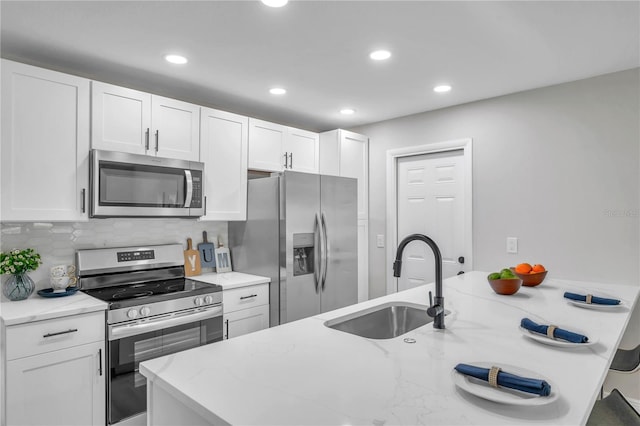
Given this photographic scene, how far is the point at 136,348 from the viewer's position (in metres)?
2.32

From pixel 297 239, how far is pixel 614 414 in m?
2.17

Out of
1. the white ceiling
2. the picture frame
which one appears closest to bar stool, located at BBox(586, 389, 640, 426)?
the white ceiling

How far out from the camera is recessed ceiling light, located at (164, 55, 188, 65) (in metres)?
2.46

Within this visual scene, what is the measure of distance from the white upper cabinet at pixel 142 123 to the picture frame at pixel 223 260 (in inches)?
35.5

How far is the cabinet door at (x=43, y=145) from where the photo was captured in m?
2.15

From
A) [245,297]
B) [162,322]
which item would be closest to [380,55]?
[245,297]

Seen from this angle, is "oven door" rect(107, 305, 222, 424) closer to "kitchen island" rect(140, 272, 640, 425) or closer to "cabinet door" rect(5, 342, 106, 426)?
"cabinet door" rect(5, 342, 106, 426)

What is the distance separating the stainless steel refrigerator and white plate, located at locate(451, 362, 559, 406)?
2.05m

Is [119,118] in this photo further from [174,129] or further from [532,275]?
[532,275]

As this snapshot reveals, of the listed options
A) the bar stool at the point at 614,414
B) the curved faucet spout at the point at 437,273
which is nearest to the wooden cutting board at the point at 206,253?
the curved faucet spout at the point at 437,273

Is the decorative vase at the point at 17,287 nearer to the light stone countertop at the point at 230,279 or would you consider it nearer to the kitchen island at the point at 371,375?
the light stone countertop at the point at 230,279

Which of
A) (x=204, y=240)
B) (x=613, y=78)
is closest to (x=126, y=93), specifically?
(x=204, y=240)

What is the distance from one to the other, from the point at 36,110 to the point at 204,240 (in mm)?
1555

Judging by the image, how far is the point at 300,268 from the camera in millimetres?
3152
